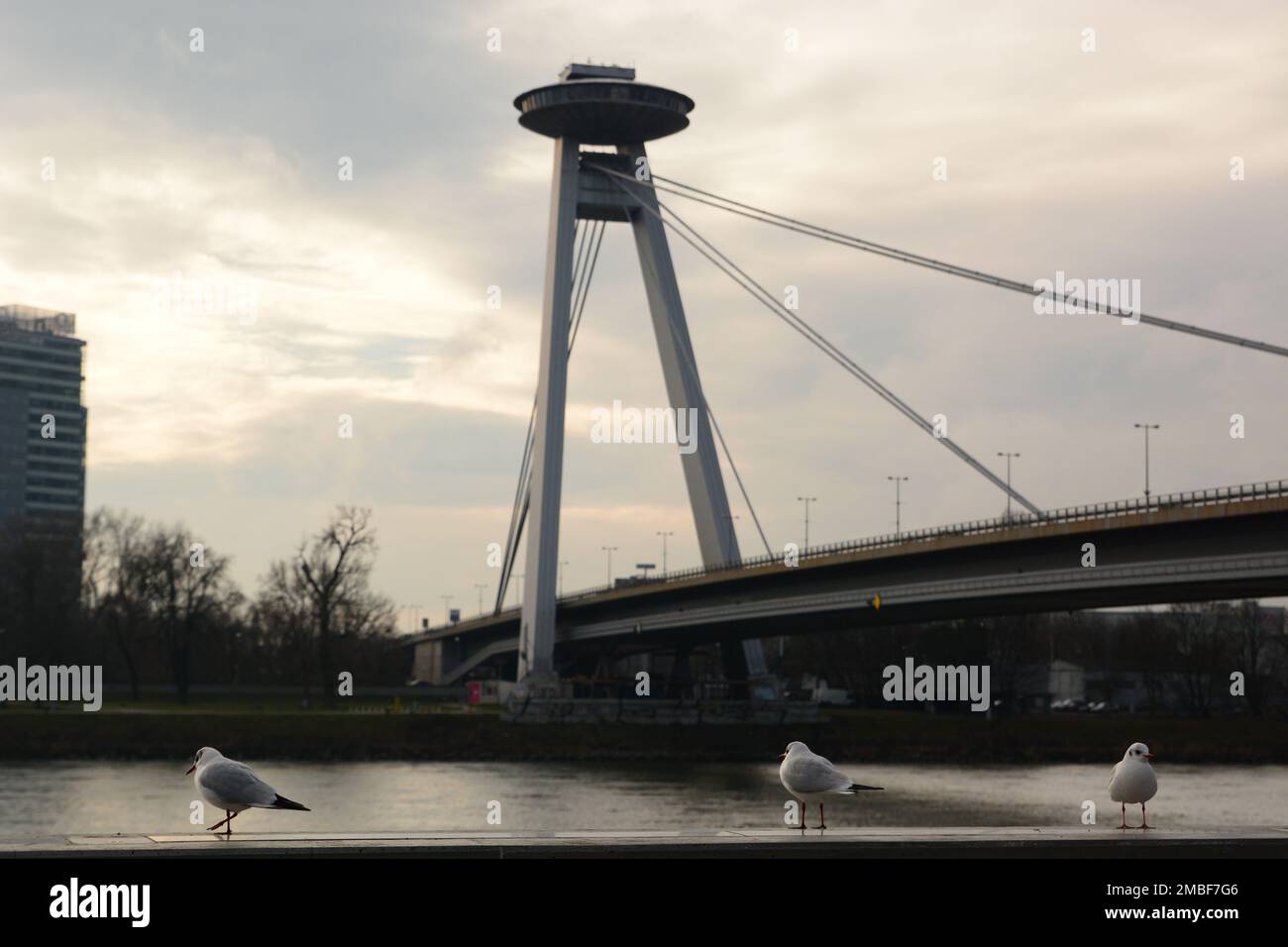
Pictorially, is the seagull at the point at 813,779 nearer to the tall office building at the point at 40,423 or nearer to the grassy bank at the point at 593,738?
the grassy bank at the point at 593,738

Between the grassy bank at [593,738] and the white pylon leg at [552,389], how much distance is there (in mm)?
6735

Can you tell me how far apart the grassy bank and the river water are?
2401 millimetres

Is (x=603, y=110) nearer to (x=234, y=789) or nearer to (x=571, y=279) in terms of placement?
(x=571, y=279)

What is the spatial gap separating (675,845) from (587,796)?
121 feet

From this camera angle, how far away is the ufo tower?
66750 millimetres

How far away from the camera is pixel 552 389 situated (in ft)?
224

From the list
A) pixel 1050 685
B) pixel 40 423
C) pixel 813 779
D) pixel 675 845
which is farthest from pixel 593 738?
pixel 40 423

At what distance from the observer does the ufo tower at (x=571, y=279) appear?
219ft

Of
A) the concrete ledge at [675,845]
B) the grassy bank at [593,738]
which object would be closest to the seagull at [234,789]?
the concrete ledge at [675,845]

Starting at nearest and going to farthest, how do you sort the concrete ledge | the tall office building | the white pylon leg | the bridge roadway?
the concrete ledge
the bridge roadway
the white pylon leg
the tall office building

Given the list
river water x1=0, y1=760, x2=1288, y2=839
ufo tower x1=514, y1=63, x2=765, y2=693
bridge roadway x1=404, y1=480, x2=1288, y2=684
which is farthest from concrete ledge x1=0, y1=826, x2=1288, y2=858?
ufo tower x1=514, y1=63, x2=765, y2=693

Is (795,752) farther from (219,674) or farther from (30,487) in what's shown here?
(30,487)

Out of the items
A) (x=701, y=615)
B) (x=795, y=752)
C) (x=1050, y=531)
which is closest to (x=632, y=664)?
(x=701, y=615)

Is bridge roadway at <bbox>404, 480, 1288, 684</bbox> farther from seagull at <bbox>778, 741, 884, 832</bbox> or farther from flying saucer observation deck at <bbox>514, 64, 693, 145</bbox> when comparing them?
seagull at <bbox>778, 741, 884, 832</bbox>
